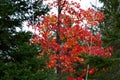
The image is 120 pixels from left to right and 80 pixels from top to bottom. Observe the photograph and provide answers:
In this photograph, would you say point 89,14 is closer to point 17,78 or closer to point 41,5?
point 41,5

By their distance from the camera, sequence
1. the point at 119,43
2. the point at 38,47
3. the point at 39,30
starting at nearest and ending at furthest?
the point at 38,47, the point at 39,30, the point at 119,43

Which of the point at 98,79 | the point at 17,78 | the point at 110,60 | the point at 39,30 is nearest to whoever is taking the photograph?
the point at 17,78

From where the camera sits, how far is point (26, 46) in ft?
38.6

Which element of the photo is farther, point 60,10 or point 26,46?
point 60,10

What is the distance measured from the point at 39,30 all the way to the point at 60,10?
75.7 inches

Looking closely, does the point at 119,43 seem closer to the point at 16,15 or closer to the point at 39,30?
the point at 39,30

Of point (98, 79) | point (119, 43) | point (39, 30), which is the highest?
point (39, 30)

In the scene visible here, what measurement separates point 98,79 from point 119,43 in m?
4.80

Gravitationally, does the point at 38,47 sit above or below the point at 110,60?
above

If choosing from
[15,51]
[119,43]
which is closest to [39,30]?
[119,43]

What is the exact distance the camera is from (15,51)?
12102 mm

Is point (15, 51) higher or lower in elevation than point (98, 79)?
higher

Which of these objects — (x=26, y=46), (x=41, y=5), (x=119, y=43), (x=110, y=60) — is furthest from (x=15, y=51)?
(x=119, y=43)

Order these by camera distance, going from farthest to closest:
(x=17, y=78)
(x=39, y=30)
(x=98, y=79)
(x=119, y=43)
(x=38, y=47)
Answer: (x=119, y=43) < (x=98, y=79) < (x=39, y=30) < (x=38, y=47) < (x=17, y=78)
